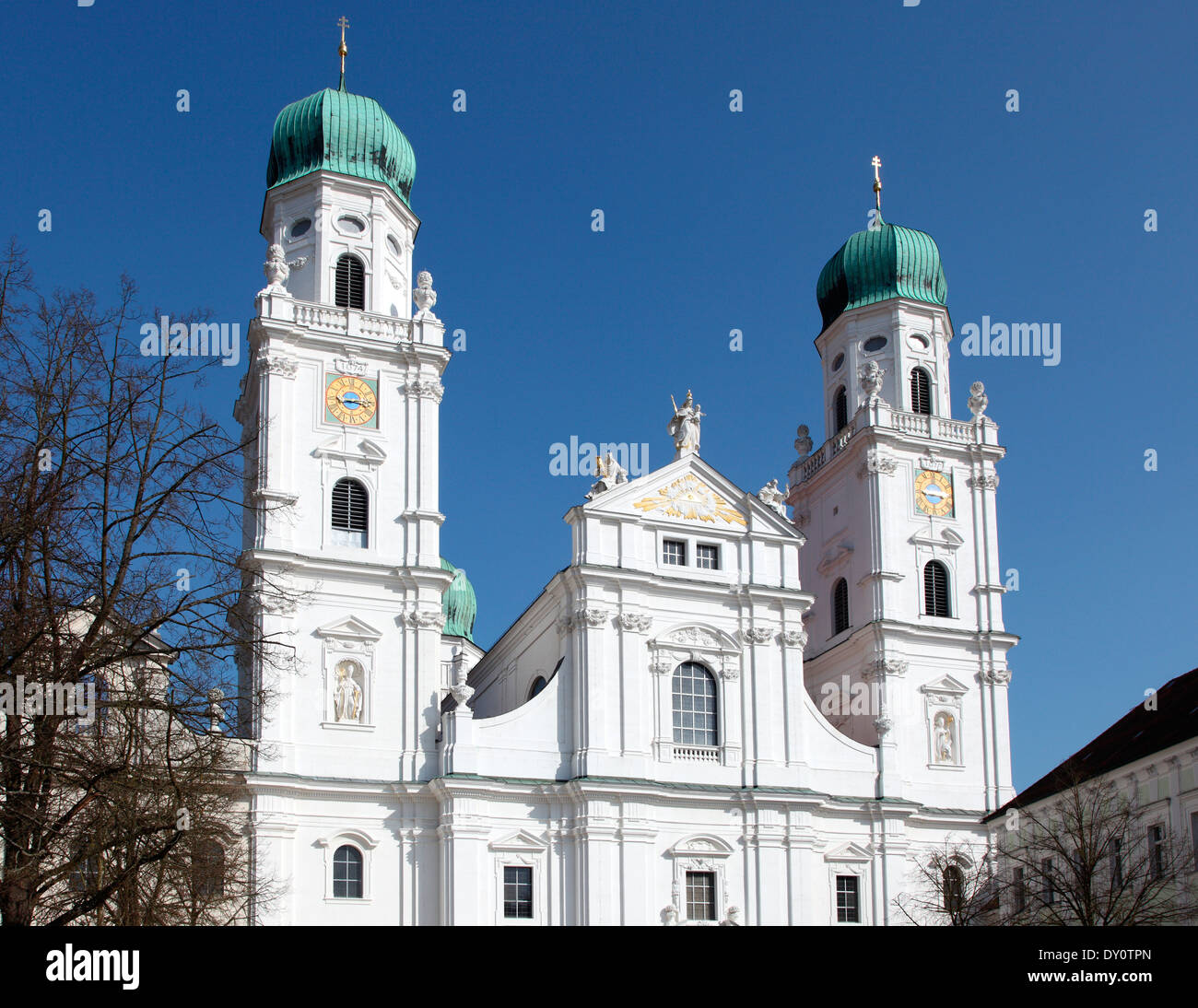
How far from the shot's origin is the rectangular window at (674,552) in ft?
140

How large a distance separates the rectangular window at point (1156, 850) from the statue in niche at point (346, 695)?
20.3m

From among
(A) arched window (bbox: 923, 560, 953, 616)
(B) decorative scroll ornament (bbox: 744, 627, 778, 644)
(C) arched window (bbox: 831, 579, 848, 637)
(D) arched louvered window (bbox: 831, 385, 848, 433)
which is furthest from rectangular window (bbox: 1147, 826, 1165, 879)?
(D) arched louvered window (bbox: 831, 385, 848, 433)

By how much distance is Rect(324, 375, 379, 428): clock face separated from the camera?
1652 inches

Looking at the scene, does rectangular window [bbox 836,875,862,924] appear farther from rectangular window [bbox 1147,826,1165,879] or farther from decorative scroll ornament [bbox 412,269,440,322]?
decorative scroll ornament [bbox 412,269,440,322]

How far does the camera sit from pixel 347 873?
1501 inches

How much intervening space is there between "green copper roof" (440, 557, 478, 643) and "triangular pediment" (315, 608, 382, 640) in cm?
2454

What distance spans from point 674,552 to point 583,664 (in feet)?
15.5

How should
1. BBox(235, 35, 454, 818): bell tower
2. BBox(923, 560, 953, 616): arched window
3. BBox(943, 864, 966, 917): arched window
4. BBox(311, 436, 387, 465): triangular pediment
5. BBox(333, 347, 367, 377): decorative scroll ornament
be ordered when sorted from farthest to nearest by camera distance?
1. BBox(923, 560, 953, 616): arched window
2. BBox(333, 347, 367, 377): decorative scroll ornament
3. BBox(311, 436, 387, 465): triangular pediment
4. BBox(235, 35, 454, 818): bell tower
5. BBox(943, 864, 966, 917): arched window

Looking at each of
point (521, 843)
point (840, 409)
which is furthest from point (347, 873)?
point (840, 409)

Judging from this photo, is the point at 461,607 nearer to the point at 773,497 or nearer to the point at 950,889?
the point at 773,497

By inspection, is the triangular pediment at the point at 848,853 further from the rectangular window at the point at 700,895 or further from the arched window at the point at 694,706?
the arched window at the point at 694,706

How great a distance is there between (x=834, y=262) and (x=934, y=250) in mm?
3579
